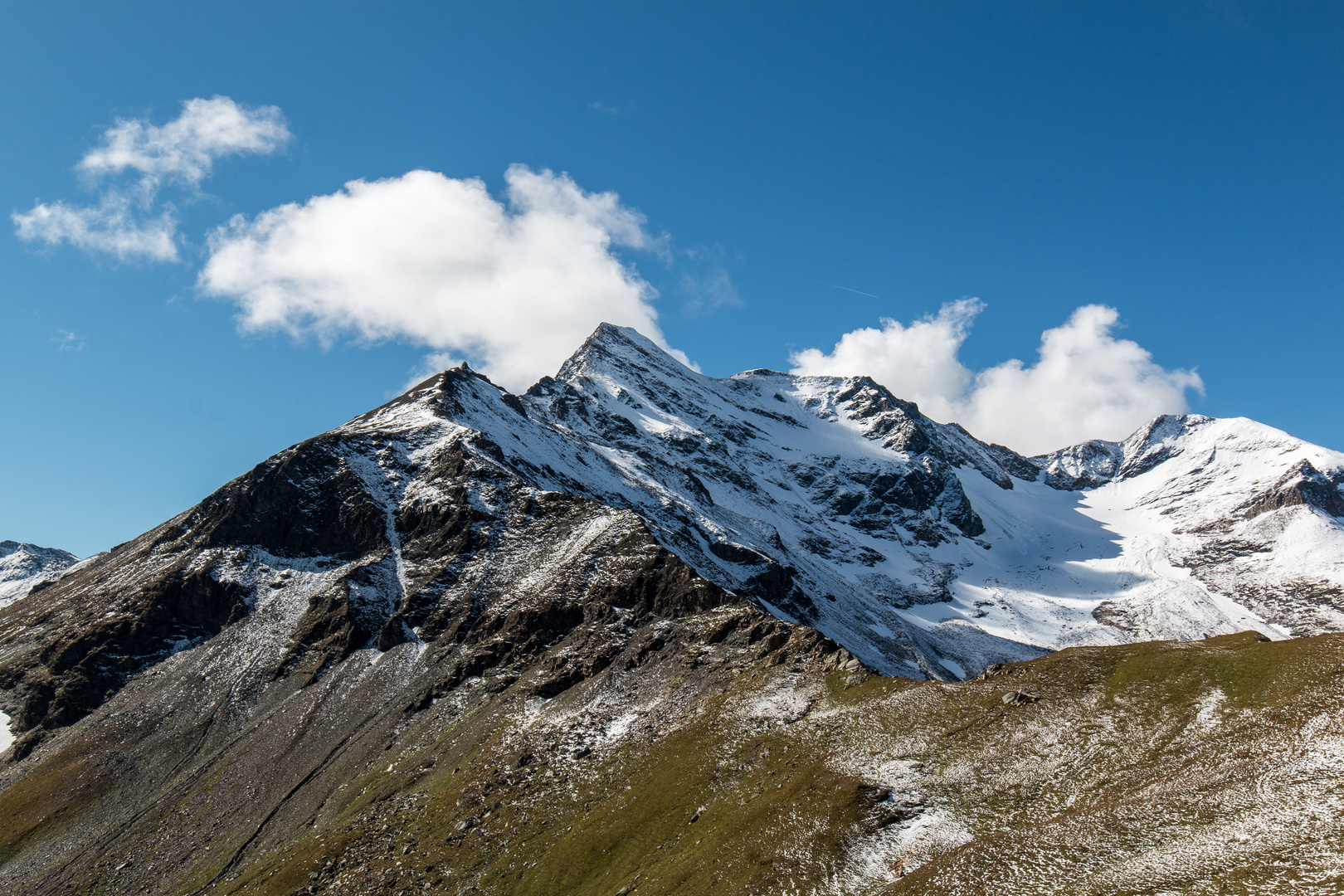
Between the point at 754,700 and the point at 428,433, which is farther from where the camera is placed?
the point at 428,433

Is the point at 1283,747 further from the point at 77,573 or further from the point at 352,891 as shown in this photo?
the point at 77,573

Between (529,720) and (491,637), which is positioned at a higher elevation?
(491,637)

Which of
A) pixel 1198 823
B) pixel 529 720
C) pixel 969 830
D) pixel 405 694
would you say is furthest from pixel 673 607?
pixel 1198 823

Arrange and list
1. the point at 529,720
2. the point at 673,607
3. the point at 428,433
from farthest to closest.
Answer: the point at 428,433 < the point at 673,607 < the point at 529,720

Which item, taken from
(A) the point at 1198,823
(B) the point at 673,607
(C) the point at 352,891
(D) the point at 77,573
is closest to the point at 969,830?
(A) the point at 1198,823

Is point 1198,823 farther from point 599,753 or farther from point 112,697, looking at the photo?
point 112,697

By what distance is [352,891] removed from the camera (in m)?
62.1

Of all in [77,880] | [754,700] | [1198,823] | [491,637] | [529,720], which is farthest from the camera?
[491,637]

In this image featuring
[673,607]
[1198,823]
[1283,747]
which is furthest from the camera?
[673,607]

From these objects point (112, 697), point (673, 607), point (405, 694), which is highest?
point (673, 607)

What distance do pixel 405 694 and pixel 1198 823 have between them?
9164 cm

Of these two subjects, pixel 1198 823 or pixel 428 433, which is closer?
pixel 1198 823

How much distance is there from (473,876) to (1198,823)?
169ft

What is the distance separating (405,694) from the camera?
100375mm
